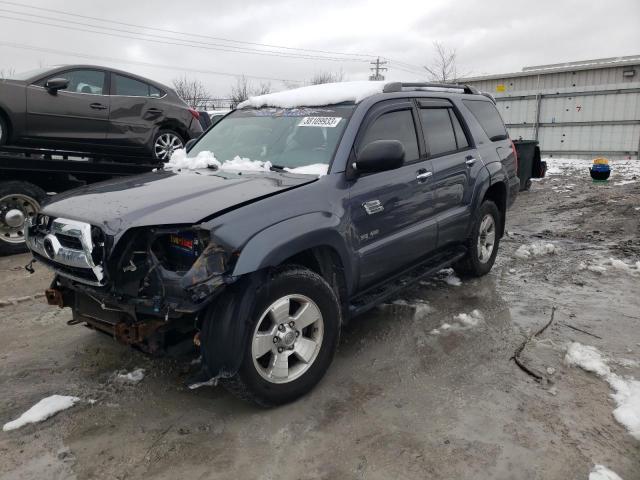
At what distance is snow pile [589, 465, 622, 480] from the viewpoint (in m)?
2.31

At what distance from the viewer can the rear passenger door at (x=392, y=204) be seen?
3428mm

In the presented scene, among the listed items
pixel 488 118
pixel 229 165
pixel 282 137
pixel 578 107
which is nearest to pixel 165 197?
pixel 229 165

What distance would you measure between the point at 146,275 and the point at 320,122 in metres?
1.78

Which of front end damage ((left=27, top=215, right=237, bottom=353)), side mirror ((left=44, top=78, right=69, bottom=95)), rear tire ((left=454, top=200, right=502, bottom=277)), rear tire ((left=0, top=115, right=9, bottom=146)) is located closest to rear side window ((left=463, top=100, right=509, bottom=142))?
rear tire ((left=454, top=200, right=502, bottom=277))

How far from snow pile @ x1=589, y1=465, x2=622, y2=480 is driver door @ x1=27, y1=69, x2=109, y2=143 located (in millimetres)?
6975

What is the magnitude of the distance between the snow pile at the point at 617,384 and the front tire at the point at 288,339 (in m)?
1.69

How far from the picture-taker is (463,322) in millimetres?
4156

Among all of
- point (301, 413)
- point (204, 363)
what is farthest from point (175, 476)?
point (301, 413)

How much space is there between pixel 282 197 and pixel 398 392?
4.67ft

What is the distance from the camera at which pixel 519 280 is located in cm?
528

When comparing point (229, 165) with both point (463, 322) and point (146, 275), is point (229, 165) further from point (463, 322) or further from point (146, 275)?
point (463, 322)

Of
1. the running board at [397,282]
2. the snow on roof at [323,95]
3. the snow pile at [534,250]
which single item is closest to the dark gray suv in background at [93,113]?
the snow on roof at [323,95]

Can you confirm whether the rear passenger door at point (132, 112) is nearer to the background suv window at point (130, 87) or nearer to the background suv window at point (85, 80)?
the background suv window at point (130, 87)

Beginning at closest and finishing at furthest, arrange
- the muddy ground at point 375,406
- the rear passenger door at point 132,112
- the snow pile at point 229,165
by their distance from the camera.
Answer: the muddy ground at point 375,406 → the snow pile at point 229,165 → the rear passenger door at point 132,112
